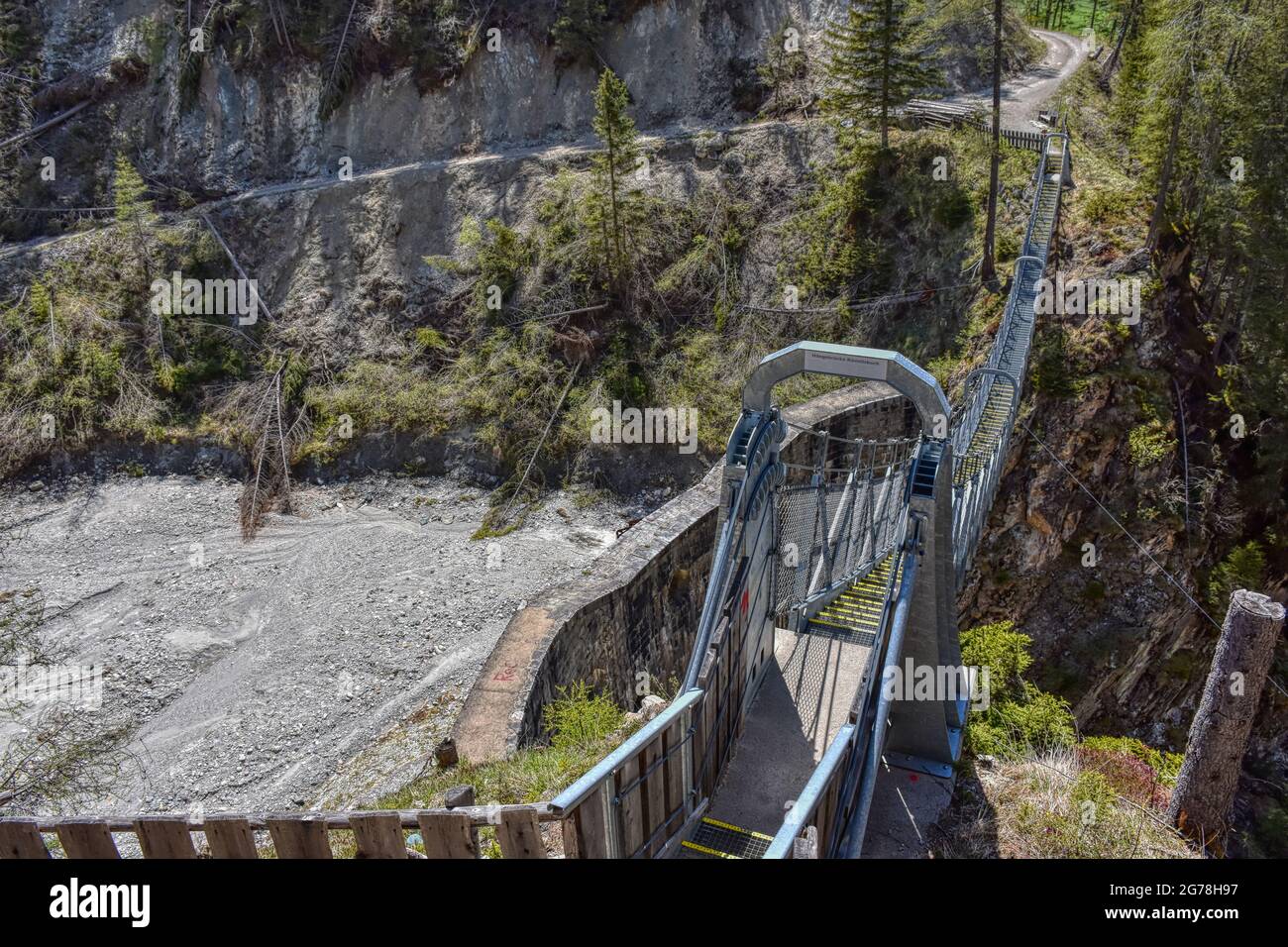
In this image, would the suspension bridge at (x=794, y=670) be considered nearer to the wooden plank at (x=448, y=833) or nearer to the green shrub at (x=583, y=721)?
the wooden plank at (x=448, y=833)

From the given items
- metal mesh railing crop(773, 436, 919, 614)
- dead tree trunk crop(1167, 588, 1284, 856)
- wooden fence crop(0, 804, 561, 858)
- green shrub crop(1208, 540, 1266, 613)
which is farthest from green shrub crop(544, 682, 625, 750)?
green shrub crop(1208, 540, 1266, 613)

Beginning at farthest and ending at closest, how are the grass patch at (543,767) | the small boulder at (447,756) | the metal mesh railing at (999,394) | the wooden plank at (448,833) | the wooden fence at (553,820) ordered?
the metal mesh railing at (999,394) → the small boulder at (447,756) → the grass patch at (543,767) → the wooden plank at (448,833) → the wooden fence at (553,820)

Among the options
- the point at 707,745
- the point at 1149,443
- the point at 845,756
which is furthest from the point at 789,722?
the point at 1149,443

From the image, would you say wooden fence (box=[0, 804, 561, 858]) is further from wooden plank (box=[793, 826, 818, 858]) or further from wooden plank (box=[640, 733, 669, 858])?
wooden plank (box=[793, 826, 818, 858])

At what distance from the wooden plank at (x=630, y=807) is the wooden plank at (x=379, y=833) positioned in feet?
3.86

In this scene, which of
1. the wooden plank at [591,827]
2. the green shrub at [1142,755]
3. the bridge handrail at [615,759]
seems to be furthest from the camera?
the green shrub at [1142,755]

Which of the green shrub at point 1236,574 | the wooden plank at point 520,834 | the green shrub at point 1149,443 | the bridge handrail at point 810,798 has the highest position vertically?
the green shrub at point 1149,443

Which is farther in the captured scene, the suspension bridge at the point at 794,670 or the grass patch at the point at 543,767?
the grass patch at the point at 543,767

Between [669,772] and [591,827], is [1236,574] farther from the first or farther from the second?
[591,827]

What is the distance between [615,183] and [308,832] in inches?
709

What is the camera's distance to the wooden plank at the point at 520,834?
12.8ft

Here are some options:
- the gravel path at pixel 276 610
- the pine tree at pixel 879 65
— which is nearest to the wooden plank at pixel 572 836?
the gravel path at pixel 276 610
